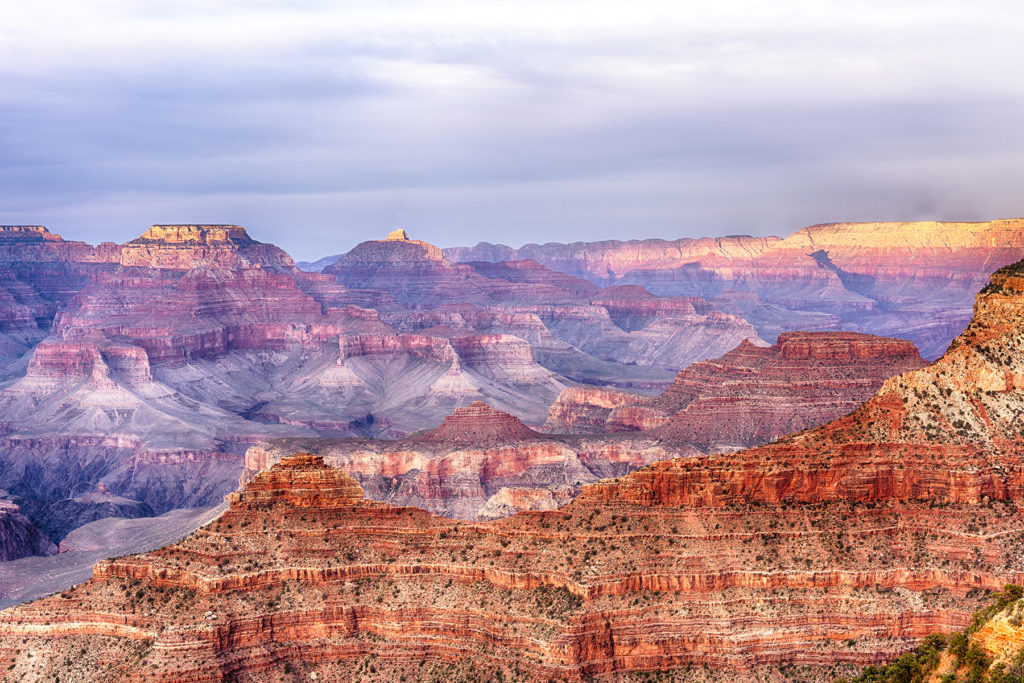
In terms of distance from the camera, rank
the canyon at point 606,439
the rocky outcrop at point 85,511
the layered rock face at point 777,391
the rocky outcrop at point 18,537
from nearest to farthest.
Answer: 1. the canyon at point 606,439
2. the layered rock face at point 777,391
3. the rocky outcrop at point 18,537
4. the rocky outcrop at point 85,511

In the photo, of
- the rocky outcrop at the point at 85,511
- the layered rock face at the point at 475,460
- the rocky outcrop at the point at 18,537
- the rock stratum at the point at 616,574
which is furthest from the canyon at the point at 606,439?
the rock stratum at the point at 616,574

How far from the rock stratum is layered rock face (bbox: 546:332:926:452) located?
51.3m

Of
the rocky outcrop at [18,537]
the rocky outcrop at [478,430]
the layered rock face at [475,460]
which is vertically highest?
the rocky outcrop at [478,430]

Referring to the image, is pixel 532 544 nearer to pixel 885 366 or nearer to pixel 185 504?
pixel 885 366

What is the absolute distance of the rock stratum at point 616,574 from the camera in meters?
55.1

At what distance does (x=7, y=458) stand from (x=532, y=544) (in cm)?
13720

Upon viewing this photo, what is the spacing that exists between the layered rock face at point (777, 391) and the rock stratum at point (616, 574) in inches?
2019

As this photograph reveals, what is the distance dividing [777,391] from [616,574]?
2680 inches

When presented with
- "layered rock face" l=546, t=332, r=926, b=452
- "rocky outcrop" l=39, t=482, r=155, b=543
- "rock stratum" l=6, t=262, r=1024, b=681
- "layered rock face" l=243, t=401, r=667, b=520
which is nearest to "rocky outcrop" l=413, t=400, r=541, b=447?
"layered rock face" l=243, t=401, r=667, b=520

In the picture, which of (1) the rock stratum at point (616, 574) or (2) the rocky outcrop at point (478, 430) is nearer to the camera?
(1) the rock stratum at point (616, 574)

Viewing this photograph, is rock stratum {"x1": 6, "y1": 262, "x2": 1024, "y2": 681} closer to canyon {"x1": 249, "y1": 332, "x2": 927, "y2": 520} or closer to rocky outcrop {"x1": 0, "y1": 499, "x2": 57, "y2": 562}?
canyon {"x1": 249, "y1": 332, "x2": 927, "y2": 520}

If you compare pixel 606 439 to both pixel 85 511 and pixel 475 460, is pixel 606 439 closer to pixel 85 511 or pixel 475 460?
pixel 475 460

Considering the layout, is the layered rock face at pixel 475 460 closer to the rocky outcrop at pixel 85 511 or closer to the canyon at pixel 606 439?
the canyon at pixel 606 439

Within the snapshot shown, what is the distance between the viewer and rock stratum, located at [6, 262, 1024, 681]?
55.1m
